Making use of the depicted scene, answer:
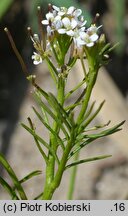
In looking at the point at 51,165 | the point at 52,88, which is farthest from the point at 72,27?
the point at 52,88

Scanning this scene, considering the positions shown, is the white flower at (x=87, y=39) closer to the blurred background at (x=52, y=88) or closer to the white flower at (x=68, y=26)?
the white flower at (x=68, y=26)

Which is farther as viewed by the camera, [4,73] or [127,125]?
[4,73]

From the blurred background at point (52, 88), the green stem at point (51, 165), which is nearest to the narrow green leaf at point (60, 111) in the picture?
the green stem at point (51, 165)

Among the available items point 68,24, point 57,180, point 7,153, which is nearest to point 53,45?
point 68,24

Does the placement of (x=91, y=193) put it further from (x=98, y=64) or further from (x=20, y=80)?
(x=98, y=64)

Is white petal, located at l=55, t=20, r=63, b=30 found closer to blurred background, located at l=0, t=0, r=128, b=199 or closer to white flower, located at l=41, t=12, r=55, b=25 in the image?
white flower, located at l=41, t=12, r=55, b=25

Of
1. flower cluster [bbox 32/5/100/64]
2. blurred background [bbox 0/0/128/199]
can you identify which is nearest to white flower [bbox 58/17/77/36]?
flower cluster [bbox 32/5/100/64]
